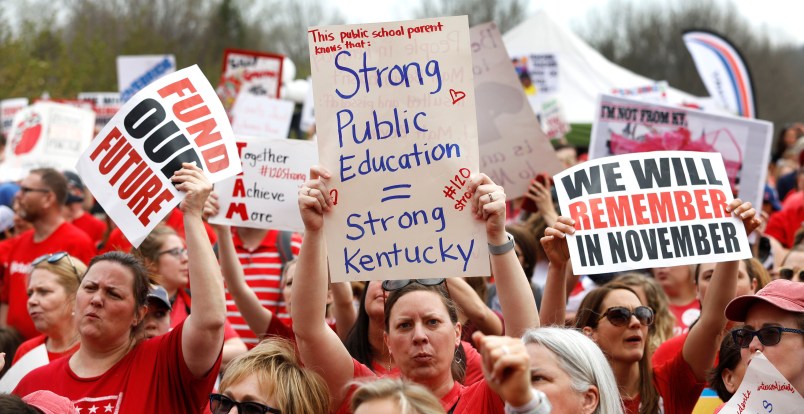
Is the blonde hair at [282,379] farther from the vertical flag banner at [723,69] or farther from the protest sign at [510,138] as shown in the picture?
the vertical flag banner at [723,69]

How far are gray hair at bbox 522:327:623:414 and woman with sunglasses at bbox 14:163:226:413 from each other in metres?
1.27

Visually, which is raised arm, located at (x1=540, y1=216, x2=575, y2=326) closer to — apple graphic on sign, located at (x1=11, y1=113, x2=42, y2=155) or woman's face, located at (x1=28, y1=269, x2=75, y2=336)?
woman's face, located at (x1=28, y1=269, x2=75, y2=336)

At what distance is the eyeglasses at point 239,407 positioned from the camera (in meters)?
3.75

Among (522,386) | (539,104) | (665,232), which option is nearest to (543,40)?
(539,104)

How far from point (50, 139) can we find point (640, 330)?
703 cm

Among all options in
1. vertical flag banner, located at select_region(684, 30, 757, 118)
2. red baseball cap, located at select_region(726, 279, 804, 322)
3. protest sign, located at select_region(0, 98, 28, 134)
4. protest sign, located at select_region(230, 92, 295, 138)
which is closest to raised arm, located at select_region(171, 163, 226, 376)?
red baseball cap, located at select_region(726, 279, 804, 322)

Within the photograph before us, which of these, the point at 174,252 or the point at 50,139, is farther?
the point at 50,139

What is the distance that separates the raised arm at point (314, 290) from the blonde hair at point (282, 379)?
0.22ft

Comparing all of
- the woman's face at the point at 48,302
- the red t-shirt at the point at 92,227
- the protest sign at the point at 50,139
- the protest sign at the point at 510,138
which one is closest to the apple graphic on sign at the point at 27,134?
the protest sign at the point at 50,139

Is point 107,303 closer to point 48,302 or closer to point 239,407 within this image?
point 239,407

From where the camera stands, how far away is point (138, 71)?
12.6 m

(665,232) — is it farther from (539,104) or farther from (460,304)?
(539,104)

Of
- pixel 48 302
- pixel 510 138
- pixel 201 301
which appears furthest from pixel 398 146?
pixel 48 302

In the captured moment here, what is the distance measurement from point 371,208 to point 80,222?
536cm
